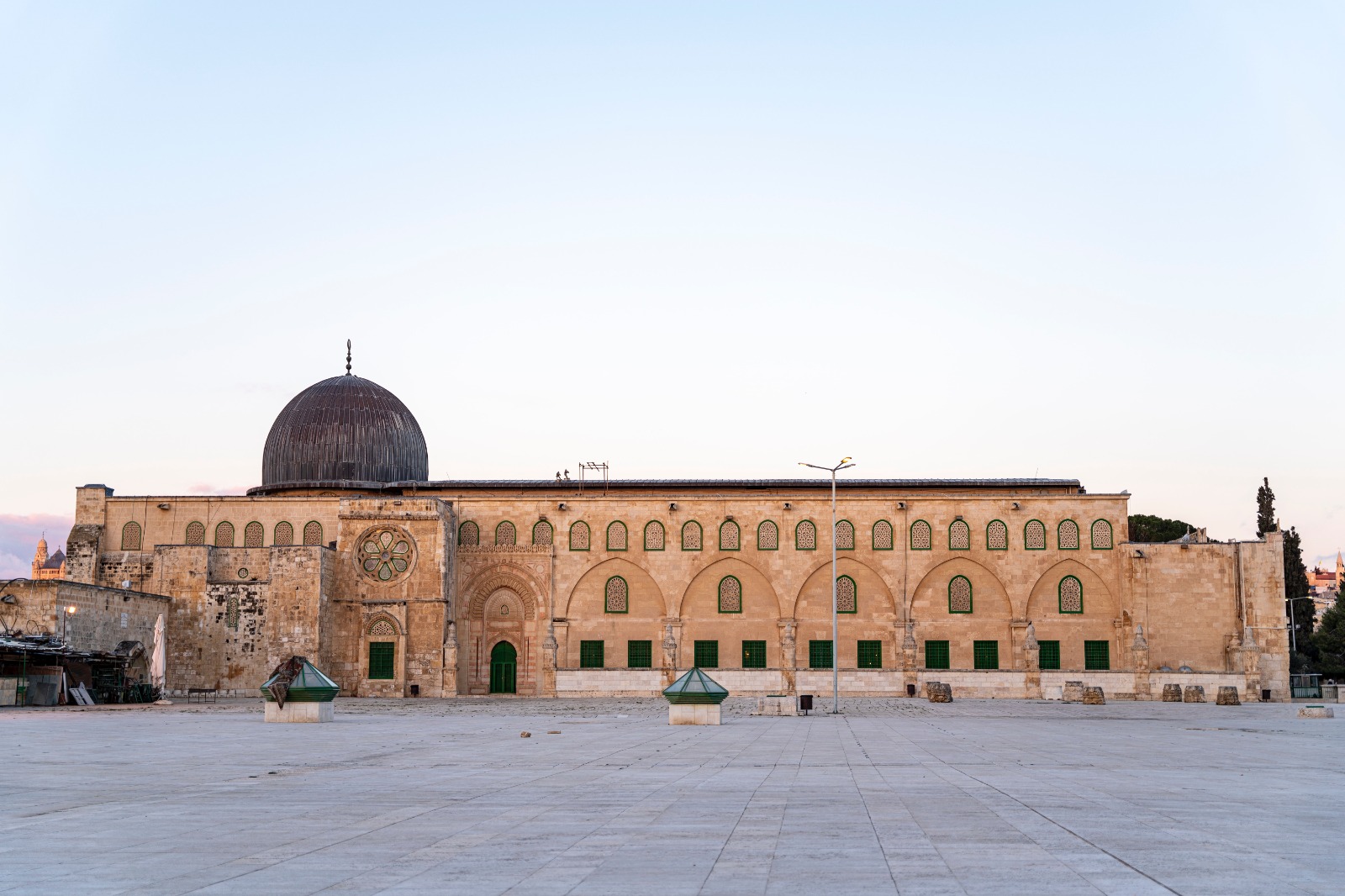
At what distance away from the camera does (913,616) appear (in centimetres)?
5512

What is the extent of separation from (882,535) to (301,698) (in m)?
33.3

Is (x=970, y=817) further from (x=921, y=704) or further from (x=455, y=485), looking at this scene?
(x=455, y=485)

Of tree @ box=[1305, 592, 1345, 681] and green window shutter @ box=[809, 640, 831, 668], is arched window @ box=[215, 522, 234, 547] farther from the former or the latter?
tree @ box=[1305, 592, 1345, 681]

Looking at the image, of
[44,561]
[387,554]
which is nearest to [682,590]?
[387,554]

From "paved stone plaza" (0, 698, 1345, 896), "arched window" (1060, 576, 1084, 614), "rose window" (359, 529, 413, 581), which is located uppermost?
"rose window" (359, 529, 413, 581)

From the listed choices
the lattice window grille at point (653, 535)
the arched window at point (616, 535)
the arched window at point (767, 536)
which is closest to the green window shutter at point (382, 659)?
the arched window at point (616, 535)

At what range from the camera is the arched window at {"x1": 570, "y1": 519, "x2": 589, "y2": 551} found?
56.4m

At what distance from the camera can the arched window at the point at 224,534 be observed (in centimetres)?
5712

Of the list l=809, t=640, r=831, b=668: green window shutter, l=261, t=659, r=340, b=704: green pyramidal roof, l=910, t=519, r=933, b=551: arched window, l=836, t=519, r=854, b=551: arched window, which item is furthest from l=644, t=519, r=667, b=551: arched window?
l=261, t=659, r=340, b=704: green pyramidal roof

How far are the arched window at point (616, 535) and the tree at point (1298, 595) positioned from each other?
42179mm

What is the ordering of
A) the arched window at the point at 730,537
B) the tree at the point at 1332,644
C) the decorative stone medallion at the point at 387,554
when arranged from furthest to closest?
1. the tree at the point at 1332,644
2. the arched window at the point at 730,537
3. the decorative stone medallion at the point at 387,554

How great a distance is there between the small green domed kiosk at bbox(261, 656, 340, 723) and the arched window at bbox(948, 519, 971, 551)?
33737 mm

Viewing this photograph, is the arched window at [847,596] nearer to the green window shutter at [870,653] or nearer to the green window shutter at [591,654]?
the green window shutter at [870,653]

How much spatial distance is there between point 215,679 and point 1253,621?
42754 mm
